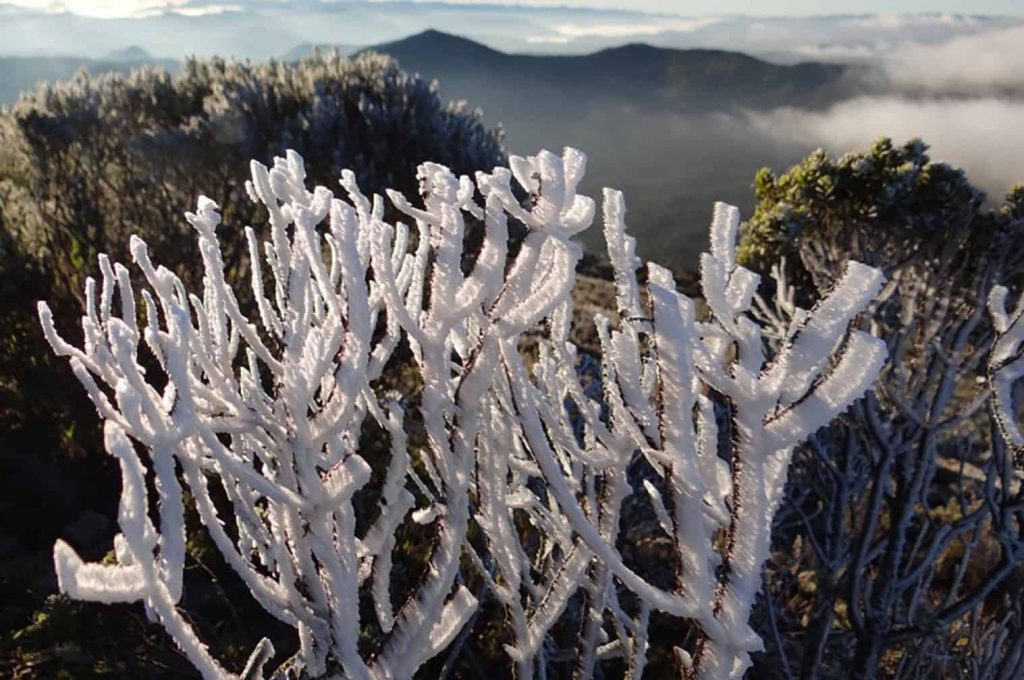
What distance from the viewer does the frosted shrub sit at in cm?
123

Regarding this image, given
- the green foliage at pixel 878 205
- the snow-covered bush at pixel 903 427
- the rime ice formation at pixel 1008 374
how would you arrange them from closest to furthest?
the rime ice formation at pixel 1008 374 → the snow-covered bush at pixel 903 427 → the green foliage at pixel 878 205

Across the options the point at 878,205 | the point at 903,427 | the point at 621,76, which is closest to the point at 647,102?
the point at 621,76

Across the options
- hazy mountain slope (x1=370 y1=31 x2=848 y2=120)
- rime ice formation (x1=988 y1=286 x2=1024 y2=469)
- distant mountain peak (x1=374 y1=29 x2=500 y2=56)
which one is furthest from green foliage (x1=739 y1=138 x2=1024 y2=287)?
distant mountain peak (x1=374 y1=29 x2=500 y2=56)

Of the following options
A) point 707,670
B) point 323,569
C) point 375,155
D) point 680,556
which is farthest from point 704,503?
point 375,155

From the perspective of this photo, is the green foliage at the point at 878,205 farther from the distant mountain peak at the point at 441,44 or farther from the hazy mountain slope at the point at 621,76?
the distant mountain peak at the point at 441,44

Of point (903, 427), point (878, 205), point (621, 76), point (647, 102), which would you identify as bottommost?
point (647, 102)

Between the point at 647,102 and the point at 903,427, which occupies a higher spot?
the point at 903,427

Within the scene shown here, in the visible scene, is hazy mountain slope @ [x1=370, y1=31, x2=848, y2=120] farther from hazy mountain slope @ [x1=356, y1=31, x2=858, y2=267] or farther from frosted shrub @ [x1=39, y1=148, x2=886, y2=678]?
frosted shrub @ [x1=39, y1=148, x2=886, y2=678]

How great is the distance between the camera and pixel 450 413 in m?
1.57

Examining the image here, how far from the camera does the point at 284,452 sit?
1505 mm

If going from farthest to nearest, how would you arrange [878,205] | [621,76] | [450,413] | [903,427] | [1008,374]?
[621,76], [878,205], [903,427], [1008,374], [450,413]

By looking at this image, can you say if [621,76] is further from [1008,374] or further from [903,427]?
[1008,374]

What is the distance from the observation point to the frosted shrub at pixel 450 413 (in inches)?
48.6

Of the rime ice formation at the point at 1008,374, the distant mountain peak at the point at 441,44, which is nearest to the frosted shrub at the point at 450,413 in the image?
the rime ice formation at the point at 1008,374
